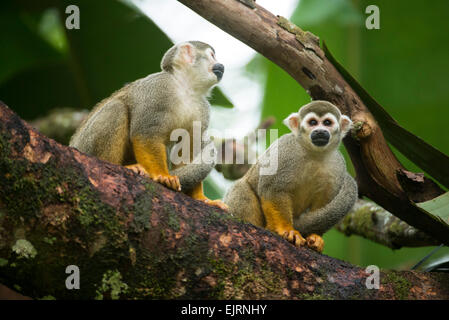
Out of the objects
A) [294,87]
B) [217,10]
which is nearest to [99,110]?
[217,10]

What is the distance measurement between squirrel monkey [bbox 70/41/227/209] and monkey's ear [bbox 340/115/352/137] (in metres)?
1.07

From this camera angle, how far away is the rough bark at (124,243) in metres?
2.28

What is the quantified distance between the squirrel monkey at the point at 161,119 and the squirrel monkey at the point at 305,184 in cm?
67

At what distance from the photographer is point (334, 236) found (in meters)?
6.30

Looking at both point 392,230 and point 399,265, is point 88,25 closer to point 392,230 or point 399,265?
point 392,230

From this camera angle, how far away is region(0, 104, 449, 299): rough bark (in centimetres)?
228

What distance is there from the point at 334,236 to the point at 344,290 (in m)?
3.47

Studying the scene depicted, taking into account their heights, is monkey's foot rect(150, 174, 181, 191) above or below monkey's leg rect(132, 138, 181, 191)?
below

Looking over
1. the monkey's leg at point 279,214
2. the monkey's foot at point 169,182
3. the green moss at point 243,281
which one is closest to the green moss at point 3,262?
the green moss at point 243,281

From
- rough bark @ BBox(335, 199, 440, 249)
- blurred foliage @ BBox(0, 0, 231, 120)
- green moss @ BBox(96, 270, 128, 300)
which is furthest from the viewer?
blurred foliage @ BBox(0, 0, 231, 120)

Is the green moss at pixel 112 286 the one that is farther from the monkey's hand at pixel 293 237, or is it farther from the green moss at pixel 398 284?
the green moss at pixel 398 284

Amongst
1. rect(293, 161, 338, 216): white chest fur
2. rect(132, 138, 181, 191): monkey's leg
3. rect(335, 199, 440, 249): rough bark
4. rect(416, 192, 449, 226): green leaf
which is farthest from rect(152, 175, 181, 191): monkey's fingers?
rect(335, 199, 440, 249): rough bark

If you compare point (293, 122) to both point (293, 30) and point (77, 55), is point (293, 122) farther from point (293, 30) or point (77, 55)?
point (77, 55)

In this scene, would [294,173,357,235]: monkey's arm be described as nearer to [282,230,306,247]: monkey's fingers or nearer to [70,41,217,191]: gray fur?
[282,230,306,247]: monkey's fingers
